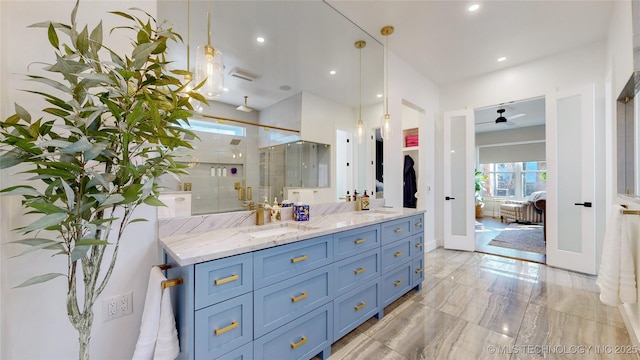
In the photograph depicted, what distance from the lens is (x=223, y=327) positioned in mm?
1209

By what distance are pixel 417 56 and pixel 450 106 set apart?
1.38 meters

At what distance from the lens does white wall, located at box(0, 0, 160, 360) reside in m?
1.12

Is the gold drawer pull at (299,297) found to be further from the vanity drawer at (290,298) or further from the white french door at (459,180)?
the white french door at (459,180)

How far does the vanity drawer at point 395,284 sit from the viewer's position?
2.24 meters

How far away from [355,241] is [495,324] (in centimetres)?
145

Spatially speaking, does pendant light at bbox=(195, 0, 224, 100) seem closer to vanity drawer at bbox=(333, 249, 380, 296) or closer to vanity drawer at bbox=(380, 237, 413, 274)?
vanity drawer at bbox=(333, 249, 380, 296)

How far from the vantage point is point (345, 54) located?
9.26 ft

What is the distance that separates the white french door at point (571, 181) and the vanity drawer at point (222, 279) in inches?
169

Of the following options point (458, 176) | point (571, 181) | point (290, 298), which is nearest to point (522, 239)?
point (571, 181)

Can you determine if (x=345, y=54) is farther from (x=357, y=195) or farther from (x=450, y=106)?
(x=450, y=106)

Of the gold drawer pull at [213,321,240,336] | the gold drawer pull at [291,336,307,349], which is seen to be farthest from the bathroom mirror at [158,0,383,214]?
the gold drawer pull at [291,336,307,349]

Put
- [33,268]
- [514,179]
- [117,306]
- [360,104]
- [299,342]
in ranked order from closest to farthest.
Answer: [33,268]
[117,306]
[299,342]
[360,104]
[514,179]

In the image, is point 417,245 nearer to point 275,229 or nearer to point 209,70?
point 275,229

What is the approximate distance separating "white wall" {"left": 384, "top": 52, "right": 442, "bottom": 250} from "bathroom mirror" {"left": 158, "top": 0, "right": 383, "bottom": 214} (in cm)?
91
